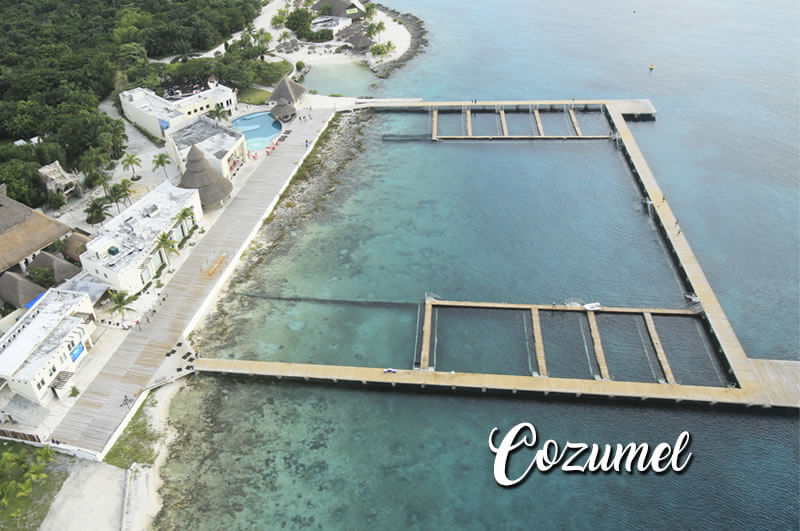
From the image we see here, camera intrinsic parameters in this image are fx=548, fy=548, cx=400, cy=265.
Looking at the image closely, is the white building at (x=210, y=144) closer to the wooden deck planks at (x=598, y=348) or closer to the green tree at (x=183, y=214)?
the green tree at (x=183, y=214)

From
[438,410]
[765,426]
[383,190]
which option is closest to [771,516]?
[765,426]

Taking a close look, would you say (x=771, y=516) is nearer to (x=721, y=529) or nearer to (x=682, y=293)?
(x=721, y=529)

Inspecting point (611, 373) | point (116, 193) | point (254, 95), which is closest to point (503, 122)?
point (254, 95)

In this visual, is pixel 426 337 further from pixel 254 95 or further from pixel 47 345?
pixel 254 95

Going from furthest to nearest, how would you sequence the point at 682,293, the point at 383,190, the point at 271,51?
the point at 271,51
the point at 383,190
the point at 682,293

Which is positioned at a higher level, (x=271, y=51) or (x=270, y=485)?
(x=271, y=51)

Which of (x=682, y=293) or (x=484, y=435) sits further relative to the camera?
(x=682, y=293)

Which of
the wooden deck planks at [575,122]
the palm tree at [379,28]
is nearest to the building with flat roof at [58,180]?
the palm tree at [379,28]
